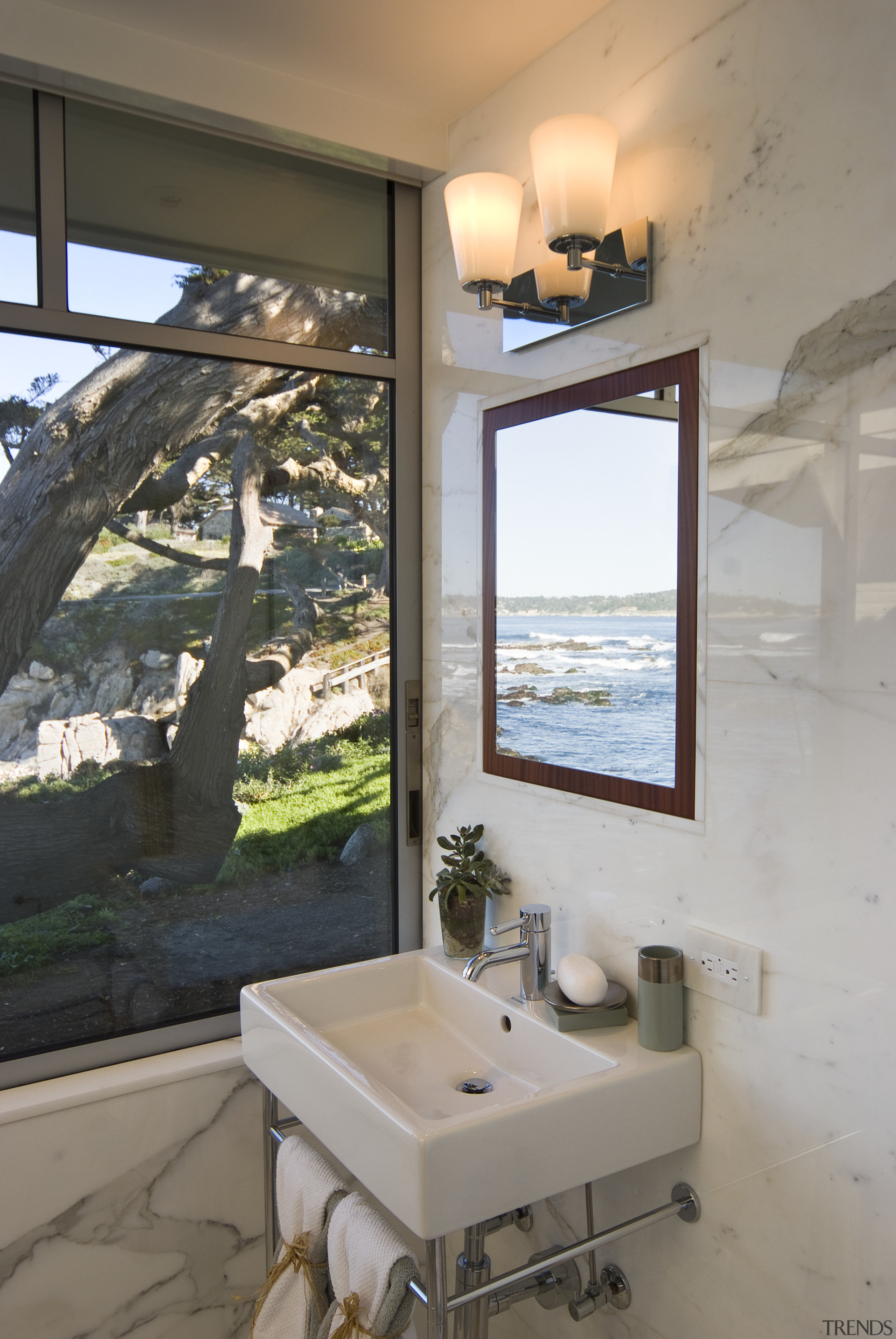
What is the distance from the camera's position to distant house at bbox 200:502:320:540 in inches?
78.0

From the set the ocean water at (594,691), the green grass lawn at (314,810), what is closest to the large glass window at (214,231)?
the ocean water at (594,691)

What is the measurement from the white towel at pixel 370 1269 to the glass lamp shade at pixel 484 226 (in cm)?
158

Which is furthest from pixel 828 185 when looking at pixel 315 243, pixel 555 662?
pixel 315 243

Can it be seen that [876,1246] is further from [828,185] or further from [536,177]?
[536,177]

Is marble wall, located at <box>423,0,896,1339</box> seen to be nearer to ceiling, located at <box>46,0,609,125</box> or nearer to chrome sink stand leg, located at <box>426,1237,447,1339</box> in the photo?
ceiling, located at <box>46,0,609,125</box>

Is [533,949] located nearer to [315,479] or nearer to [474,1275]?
[474,1275]

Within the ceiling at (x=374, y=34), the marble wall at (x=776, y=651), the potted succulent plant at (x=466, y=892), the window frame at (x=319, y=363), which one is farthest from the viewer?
the potted succulent plant at (x=466, y=892)

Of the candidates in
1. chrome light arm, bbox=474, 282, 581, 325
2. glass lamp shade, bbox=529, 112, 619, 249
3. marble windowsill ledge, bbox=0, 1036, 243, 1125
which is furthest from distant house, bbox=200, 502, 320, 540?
marble windowsill ledge, bbox=0, 1036, 243, 1125

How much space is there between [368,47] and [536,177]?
0.59 metres

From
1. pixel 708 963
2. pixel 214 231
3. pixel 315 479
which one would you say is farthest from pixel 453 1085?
pixel 214 231

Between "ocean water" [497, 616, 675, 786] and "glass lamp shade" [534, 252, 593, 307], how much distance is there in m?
0.58

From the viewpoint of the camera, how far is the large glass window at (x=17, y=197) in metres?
1.73

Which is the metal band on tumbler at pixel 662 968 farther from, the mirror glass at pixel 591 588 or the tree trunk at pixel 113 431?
the tree trunk at pixel 113 431

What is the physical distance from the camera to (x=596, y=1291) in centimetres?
160
